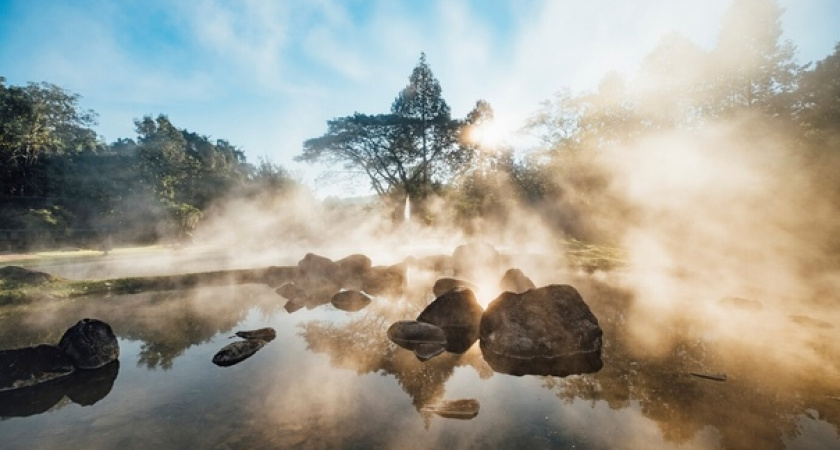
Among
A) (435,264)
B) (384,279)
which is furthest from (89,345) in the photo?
(435,264)

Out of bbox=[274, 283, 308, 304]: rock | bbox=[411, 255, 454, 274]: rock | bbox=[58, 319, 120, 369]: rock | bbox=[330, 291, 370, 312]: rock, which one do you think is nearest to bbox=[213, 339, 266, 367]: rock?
bbox=[58, 319, 120, 369]: rock

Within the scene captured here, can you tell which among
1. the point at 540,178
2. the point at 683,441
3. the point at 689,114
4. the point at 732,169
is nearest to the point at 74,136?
the point at 540,178

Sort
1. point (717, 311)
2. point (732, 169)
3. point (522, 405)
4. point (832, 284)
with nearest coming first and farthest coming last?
1. point (522, 405)
2. point (717, 311)
3. point (832, 284)
4. point (732, 169)

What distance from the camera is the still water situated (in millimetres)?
4934

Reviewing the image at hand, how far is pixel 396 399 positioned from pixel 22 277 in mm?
15334

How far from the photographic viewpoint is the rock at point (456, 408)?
5.58 meters

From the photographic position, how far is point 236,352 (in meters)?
7.86

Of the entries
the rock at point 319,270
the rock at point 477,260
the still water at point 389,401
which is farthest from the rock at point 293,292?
the rock at point 477,260

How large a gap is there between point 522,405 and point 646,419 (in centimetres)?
183

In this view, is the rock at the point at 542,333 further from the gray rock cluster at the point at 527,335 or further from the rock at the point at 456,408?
the rock at the point at 456,408

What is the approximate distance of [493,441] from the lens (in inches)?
194

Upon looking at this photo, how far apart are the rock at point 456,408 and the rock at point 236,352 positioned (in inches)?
175

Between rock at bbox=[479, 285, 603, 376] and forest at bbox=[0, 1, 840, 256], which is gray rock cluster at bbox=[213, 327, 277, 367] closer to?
rock at bbox=[479, 285, 603, 376]

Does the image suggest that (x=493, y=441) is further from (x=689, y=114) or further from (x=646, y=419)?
(x=689, y=114)
